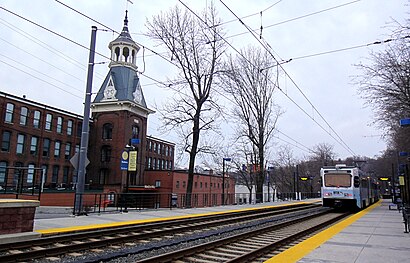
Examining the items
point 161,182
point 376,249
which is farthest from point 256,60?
point 376,249

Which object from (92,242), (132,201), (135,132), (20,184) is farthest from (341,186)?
(135,132)

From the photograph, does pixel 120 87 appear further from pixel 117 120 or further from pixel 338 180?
pixel 338 180

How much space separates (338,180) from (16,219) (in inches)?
796

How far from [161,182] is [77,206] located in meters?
35.5

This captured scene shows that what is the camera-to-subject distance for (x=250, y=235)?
11.5 meters

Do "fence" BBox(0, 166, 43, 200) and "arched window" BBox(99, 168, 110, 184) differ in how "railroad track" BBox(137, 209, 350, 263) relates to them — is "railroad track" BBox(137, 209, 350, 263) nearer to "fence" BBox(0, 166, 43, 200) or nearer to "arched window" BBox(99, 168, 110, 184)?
"fence" BBox(0, 166, 43, 200)

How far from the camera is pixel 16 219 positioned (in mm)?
8750

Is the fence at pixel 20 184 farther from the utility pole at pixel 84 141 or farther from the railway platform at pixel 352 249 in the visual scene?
the railway platform at pixel 352 249

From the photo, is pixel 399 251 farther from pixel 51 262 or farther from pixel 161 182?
pixel 161 182

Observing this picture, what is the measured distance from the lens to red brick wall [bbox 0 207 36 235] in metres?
8.45

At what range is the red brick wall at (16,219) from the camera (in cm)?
845

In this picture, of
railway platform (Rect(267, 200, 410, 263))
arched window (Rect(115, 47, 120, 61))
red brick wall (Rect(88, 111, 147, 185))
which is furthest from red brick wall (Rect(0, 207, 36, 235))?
arched window (Rect(115, 47, 120, 61))

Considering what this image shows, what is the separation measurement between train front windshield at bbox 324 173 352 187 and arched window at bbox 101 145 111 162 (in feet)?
105

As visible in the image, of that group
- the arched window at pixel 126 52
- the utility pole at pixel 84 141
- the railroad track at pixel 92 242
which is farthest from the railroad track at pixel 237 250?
the arched window at pixel 126 52
